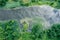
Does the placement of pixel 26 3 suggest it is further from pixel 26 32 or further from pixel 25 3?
pixel 26 32

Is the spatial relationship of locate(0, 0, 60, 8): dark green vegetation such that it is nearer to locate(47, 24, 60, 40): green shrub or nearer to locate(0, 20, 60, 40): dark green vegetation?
locate(0, 20, 60, 40): dark green vegetation

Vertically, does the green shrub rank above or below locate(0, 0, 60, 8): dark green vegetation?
below

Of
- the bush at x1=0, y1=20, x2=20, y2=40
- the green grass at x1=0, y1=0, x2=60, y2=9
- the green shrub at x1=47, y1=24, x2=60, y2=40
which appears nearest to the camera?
the bush at x1=0, y1=20, x2=20, y2=40

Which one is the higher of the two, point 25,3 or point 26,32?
point 25,3

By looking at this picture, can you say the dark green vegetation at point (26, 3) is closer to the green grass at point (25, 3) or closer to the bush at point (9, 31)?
the green grass at point (25, 3)

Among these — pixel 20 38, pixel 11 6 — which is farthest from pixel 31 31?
pixel 11 6

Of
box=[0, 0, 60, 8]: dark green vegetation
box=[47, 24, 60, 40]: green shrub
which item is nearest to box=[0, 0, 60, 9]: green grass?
box=[0, 0, 60, 8]: dark green vegetation

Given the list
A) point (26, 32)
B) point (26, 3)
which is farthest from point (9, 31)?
point (26, 3)

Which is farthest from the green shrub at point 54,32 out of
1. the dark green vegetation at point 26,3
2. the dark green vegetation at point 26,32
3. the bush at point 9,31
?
the dark green vegetation at point 26,3
